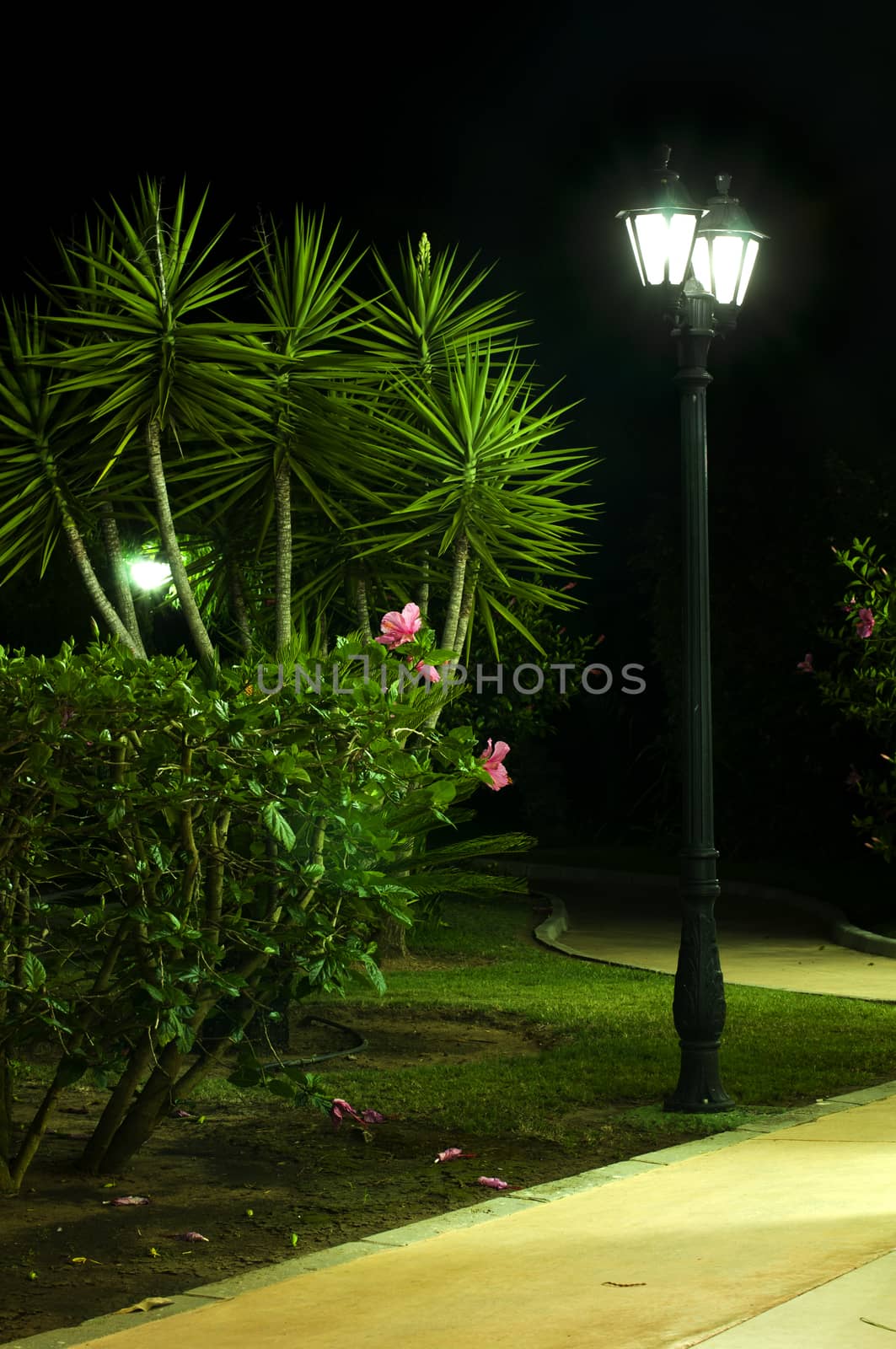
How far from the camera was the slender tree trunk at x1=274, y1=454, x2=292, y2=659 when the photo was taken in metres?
9.95

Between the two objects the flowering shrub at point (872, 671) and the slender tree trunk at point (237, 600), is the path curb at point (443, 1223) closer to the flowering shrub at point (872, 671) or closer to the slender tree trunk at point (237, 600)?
the slender tree trunk at point (237, 600)

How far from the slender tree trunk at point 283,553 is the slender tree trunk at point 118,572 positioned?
33.5 inches

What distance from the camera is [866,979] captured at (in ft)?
42.7

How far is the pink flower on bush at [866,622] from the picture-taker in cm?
1383

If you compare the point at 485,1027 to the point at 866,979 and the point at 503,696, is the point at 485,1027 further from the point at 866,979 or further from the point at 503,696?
the point at 503,696

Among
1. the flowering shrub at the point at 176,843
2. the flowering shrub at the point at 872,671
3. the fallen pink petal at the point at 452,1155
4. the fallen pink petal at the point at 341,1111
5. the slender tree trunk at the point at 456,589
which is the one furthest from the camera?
the flowering shrub at the point at 872,671

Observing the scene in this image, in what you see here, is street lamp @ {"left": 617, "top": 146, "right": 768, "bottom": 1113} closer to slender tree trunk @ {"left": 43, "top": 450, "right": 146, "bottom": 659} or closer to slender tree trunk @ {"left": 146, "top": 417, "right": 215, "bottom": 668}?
slender tree trunk @ {"left": 146, "top": 417, "right": 215, "bottom": 668}

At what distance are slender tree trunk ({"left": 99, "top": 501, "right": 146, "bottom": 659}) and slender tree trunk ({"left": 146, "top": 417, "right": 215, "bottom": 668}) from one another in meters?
0.44

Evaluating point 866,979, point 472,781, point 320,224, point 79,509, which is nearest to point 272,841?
point 472,781

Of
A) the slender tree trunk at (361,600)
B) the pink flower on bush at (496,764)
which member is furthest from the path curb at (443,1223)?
the slender tree trunk at (361,600)

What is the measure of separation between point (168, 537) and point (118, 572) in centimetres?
96

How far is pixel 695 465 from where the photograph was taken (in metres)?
8.19

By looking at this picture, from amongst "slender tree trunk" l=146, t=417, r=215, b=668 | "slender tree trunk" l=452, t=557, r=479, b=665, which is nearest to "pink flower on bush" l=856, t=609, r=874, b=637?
"slender tree trunk" l=452, t=557, r=479, b=665

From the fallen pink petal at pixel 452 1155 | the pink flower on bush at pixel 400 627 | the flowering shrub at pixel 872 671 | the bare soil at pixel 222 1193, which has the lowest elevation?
the bare soil at pixel 222 1193
